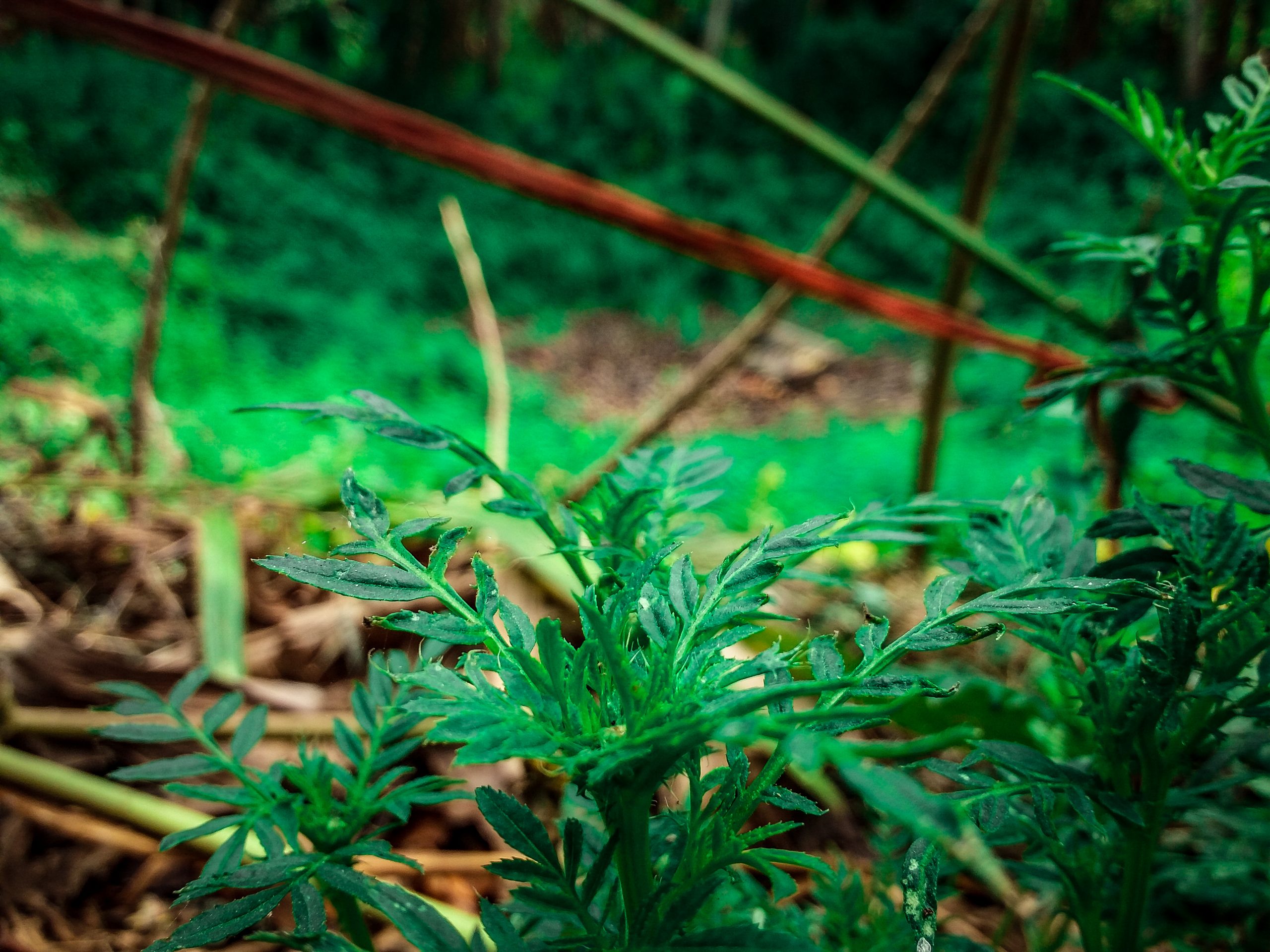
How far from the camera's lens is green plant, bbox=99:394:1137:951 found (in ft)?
0.77

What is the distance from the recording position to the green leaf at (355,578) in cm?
24

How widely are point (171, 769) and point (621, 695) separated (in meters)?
0.26

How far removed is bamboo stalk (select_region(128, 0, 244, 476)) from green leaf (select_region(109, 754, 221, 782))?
1.07 metres

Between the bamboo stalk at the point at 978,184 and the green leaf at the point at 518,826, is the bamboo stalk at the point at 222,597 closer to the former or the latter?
the green leaf at the point at 518,826

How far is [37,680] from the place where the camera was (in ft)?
2.62

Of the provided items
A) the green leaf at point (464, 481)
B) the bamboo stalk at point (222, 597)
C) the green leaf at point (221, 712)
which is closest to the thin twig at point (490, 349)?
the bamboo stalk at point (222, 597)

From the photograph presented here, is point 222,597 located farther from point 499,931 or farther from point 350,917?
point 499,931

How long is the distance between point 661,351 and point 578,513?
408 cm

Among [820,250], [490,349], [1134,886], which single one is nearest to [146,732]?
[1134,886]

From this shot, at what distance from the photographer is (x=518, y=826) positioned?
28cm

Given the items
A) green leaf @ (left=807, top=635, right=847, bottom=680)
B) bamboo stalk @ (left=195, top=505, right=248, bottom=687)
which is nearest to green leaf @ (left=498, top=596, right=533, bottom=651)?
green leaf @ (left=807, top=635, right=847, bottom=680)

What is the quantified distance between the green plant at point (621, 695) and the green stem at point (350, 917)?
66 millimetres

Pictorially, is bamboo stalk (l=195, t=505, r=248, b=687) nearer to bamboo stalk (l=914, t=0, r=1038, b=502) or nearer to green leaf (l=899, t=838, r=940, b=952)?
green leaf (l=899, t=838, r=940, b=952)

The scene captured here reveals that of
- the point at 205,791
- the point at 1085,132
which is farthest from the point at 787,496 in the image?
the point at 1085,132
